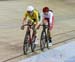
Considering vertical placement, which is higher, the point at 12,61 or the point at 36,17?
the point at 36,17

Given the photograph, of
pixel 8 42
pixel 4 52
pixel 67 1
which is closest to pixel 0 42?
pixel 8 42

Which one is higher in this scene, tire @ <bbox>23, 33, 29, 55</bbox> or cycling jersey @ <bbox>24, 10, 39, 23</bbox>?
cycling jersey @ <bbox>24, 10, 39, 23</bbox>

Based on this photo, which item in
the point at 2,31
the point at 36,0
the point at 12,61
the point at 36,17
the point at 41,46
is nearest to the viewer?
the point at 12,61

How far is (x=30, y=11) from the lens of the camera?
11.3 meters

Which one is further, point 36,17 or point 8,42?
point 8,42

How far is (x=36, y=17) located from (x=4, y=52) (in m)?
1.71

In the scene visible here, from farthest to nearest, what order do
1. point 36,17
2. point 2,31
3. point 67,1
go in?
point 67,1 → point 2,31 → point 36,17

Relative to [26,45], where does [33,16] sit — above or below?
above

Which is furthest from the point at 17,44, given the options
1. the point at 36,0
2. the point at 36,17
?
the point at 36,0

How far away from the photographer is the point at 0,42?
13812 mm

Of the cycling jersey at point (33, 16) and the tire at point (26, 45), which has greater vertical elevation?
the cycling jersey at point (33, 16)

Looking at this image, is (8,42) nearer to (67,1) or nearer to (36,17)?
(36,17)

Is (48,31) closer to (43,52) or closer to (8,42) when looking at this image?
(43,52)

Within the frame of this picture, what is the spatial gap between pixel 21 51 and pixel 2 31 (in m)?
4.68
